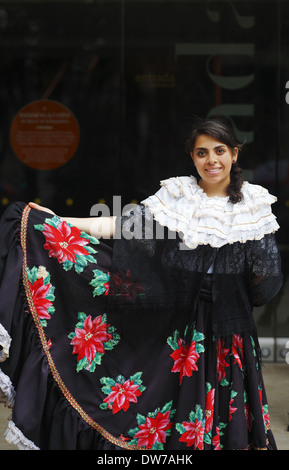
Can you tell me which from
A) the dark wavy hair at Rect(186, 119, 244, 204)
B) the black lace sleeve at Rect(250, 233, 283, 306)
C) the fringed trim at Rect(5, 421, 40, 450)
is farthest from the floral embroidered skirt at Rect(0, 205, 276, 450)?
the dark wavy hair at Rect(186, 119, 244, 204)

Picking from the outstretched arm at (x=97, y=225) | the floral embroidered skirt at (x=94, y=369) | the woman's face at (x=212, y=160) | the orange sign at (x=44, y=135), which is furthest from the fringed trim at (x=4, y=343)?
the orange sign at (x=44, y=135)

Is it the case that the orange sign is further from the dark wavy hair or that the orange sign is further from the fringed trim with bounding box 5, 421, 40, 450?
the fringed trim with bounding box 5, 421, 40, 450

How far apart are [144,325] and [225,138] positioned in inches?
36.8

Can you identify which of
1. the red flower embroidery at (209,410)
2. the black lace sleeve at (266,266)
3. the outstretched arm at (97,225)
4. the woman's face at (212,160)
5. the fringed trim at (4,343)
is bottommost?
the red flower embroidery at (209,410)

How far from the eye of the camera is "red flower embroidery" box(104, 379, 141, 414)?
3102 mm

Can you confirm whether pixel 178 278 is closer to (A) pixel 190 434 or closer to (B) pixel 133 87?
(A) pixel 190 434

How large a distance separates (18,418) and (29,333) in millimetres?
376

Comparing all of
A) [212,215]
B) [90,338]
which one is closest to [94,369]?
[90,338]

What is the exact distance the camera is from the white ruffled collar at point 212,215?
300 centimetres

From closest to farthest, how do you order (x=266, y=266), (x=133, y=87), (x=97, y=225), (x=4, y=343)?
(x=4, y=343), (x=266, y=266), (x=97, y=225), (x=133, y=87)

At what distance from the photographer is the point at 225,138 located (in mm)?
3049

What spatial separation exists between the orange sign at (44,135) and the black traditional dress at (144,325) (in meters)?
2.50

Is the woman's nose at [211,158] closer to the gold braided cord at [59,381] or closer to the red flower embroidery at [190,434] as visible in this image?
the gold braided cord at [59,381]

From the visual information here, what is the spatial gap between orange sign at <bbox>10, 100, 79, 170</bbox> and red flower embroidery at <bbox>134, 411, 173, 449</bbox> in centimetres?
300
